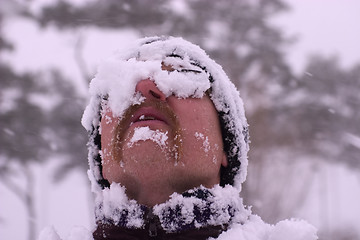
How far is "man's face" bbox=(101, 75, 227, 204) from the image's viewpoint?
137 cm

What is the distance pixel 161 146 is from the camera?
137cm

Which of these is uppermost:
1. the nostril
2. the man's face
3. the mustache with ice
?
the mustache with ice

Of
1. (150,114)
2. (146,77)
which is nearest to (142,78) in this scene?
(146,77)

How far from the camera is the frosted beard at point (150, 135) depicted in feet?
4.48

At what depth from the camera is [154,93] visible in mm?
1422

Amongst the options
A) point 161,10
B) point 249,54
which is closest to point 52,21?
point 161,10

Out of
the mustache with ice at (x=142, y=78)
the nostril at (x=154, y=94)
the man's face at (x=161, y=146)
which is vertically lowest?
the man's face at (x=161, y=146)

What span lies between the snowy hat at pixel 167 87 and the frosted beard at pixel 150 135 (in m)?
0.04

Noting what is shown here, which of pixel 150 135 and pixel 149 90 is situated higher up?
pixel 149 90

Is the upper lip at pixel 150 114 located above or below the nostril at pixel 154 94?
below

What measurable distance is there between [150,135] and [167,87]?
192 millimetres

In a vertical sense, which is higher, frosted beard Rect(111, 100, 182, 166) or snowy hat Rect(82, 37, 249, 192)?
snowy hat Rect(82, 37, 249, 192)

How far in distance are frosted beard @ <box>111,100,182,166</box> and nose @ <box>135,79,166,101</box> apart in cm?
2

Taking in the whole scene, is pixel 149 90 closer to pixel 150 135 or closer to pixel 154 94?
pixel 154 94
